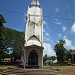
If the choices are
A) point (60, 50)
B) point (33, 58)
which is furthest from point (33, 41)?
point (60, 50)

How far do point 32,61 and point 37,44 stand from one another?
286cm

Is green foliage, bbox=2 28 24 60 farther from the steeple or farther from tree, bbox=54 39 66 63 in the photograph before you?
the steeple

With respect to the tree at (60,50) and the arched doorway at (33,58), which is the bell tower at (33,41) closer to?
the arched doorway at (33,58)

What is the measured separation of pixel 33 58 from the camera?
29.0 metres

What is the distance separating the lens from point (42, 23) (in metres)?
30.4

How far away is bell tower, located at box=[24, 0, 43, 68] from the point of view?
28406 mm

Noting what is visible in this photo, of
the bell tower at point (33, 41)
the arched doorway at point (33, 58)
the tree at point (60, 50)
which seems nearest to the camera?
the bell tower at point (33, 41)

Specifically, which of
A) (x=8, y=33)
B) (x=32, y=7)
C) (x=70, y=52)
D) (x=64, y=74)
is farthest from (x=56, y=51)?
(x=64, y=74)

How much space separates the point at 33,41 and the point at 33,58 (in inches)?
109

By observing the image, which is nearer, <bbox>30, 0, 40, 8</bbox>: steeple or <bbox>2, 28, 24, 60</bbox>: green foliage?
<bbox>30, 0, 40, 8</bbox>: steeple

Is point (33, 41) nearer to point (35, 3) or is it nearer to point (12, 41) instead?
point (35, 3)

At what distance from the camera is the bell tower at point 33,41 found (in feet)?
93.2

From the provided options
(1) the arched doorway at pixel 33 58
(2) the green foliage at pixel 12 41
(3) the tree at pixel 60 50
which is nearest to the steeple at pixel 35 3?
(1) the arched doorway at pixel 33 58

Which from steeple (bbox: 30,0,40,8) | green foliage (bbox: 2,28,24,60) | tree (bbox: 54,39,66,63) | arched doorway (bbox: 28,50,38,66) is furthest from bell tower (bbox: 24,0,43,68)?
tree (bbox: 54,39,66,63)
